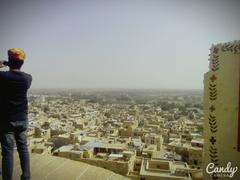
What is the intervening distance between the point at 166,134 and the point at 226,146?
17.1 metres

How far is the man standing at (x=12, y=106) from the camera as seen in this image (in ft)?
6.51

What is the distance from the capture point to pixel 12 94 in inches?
78.7

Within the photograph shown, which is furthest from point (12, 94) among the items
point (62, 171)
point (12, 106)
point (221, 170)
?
point (221, 170)

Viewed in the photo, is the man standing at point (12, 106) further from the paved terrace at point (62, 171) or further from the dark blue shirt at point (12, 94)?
the paved terrace at point (62, 171)

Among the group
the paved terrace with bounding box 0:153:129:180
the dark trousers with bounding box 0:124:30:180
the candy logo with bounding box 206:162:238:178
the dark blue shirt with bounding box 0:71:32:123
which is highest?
the dark blue shirt with bounding box 0:71:32:123

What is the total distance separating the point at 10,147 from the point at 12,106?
285 millimetres

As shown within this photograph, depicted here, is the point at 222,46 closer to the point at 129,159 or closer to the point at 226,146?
the point at 226,146

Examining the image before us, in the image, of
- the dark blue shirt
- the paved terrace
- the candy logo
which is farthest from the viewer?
the paved terrace

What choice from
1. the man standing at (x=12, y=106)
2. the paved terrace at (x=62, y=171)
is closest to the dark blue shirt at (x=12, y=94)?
the man standing at (x=12, y=106)

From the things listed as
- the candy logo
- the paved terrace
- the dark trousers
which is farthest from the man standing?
the candy logo

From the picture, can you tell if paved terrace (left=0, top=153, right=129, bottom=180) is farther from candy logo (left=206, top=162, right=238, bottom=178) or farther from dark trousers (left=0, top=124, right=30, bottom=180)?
candy logo (left=206, top=162, right=238, bottom=178)

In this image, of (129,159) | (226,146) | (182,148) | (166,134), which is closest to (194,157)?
(182,148)

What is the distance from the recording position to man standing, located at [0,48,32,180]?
198 cm

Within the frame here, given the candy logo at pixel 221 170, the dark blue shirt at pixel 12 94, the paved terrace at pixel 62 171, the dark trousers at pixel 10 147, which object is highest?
the dark blue shirt at pixel 12 94
